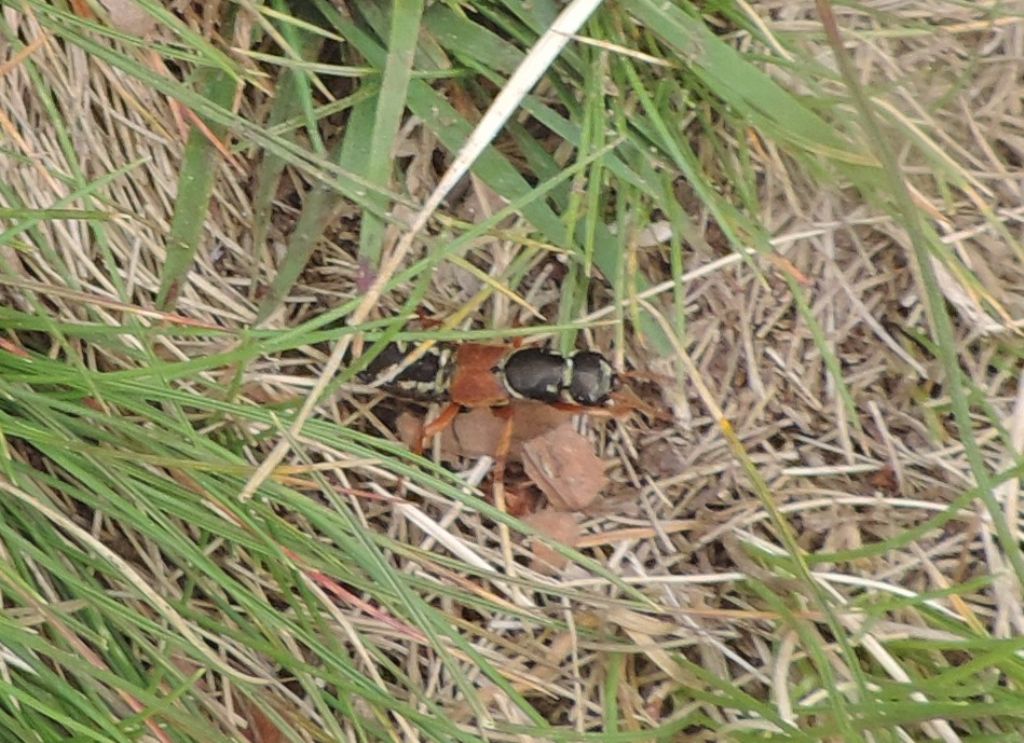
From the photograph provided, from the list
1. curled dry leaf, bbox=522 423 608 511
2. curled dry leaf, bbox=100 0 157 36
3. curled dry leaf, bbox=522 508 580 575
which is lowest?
curled dry leaf, bbox=522 508 580 575

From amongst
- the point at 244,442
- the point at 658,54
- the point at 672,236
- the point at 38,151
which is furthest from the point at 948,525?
the point at 38,151

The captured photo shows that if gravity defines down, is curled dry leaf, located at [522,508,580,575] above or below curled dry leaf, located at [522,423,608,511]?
below

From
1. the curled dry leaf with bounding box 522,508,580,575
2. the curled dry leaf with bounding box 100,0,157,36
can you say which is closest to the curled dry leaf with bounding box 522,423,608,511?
the curled dry leaf with bounding box 522,508,580,575

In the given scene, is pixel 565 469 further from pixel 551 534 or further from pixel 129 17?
pixel 129 17

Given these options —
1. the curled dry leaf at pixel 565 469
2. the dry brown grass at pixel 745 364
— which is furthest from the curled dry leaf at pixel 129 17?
the curled dry leaf at pixel 565 469

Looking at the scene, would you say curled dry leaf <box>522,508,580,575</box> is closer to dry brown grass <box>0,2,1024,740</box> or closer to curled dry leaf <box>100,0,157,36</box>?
dry brown grass <box>0,2,1024,740</box>

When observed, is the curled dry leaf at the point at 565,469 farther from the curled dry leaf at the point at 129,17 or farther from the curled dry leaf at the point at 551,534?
the curled dry leaf at the point at 129,17
